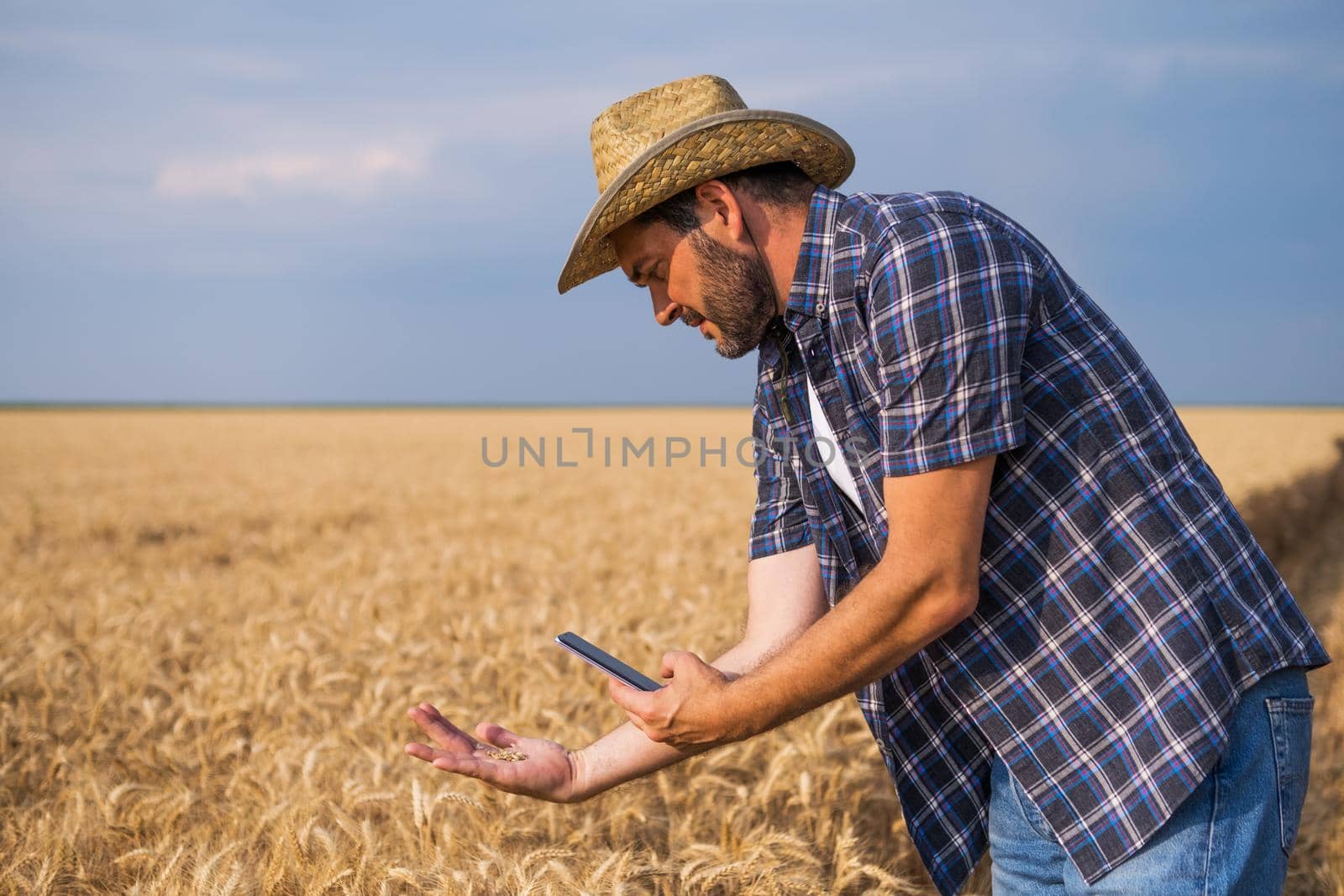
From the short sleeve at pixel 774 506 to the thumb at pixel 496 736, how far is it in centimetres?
68

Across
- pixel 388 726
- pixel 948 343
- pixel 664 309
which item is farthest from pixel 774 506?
pixel 388 726

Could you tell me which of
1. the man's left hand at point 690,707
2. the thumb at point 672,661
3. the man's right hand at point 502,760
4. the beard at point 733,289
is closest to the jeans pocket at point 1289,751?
the man's left hand at point 690,707

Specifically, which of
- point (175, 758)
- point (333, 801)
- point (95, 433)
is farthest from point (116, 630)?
point (95, 433)

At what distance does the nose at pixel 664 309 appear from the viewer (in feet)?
7.11

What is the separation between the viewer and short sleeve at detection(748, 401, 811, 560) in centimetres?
232

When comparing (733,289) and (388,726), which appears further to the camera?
(388,726)

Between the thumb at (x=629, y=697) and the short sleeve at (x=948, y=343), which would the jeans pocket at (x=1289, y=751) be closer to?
the short sleeve at (x=948, y=343)

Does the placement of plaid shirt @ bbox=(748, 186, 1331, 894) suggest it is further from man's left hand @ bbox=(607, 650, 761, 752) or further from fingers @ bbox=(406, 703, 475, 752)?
fingers @ bbox=(406, 703, 475, 752)

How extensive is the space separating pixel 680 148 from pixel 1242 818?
156 cm

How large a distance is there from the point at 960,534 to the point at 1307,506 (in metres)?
14.7

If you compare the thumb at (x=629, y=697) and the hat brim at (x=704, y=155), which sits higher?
the hat brim at (x=704, y=155)

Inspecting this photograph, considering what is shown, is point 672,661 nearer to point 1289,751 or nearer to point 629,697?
point 629,697

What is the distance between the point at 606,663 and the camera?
2.05 m

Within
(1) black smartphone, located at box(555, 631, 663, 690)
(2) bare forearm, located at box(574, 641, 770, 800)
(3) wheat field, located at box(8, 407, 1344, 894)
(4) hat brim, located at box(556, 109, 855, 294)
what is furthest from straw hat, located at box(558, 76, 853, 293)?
(3) wheat field, located at box(8, 407, 1344, 894)
